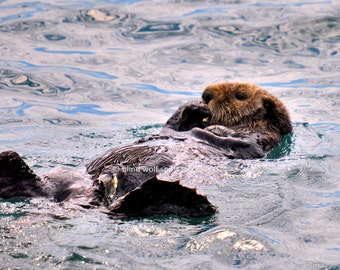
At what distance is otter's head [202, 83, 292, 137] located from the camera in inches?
254

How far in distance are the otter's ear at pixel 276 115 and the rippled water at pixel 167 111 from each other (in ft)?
0.88

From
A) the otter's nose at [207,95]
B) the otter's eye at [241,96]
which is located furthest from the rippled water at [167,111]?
the otter's nose at [207,95]

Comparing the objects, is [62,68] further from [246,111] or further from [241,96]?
[246,111]

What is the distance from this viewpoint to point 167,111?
27.8ft

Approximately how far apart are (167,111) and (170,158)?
3.38 meters

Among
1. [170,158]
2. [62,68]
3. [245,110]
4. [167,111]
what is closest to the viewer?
[170,158]

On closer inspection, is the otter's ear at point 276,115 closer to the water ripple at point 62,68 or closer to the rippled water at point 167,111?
the rippled water at point 167,111

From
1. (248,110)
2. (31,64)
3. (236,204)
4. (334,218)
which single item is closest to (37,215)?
(236,204)

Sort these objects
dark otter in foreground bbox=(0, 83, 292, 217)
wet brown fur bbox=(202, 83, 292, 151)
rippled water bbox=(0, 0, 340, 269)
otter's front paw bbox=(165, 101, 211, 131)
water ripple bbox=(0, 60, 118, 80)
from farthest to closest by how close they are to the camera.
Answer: water ripple bbox=(0, 60, 118, 80)
wet brown fur bbox=(202, 83, 292, 151)
otter's front paw bbox=(165, 101, 211, 131)
dark otter in foreground bbox=(0, 83, 292, 217)
rippled water bbox=(0, 0, 340, 269)

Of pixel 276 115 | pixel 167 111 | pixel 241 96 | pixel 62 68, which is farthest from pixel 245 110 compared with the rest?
pixel 62 68

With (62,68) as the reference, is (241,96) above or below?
above

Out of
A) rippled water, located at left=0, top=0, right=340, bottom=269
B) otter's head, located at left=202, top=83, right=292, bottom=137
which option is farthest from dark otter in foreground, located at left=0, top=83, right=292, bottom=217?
rippled water, located at left=0, top=0, right=340, bottom=269

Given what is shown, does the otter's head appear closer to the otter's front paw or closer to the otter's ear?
the otter's ear

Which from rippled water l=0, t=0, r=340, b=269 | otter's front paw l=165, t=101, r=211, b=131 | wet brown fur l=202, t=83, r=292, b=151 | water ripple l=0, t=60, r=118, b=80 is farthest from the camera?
water ripple l=0, t=60, r=118, b=80
